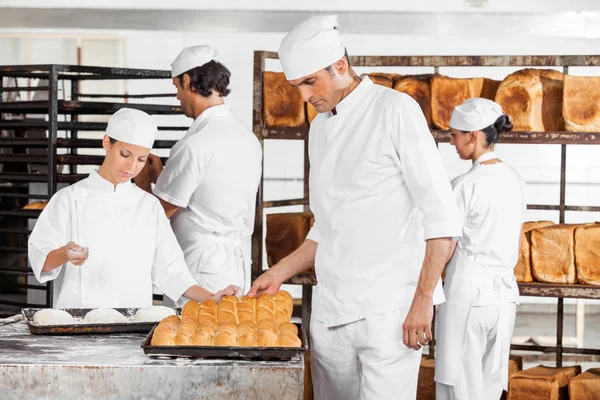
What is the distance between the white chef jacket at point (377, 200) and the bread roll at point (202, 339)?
373 mm

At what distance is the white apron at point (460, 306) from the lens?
354cm

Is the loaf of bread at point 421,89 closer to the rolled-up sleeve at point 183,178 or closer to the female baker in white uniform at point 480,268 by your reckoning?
the female baker in white uniform at point 480,268

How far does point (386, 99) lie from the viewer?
2080 mm

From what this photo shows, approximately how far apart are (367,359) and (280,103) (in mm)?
2220

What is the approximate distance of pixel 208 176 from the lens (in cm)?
333

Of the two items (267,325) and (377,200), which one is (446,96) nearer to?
(377,200)

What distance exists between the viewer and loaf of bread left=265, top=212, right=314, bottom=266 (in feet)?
13.9

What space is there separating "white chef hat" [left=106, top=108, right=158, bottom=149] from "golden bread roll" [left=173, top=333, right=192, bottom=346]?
1.02 metres

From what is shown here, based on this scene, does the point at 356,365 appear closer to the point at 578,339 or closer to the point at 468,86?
the point at 468,86

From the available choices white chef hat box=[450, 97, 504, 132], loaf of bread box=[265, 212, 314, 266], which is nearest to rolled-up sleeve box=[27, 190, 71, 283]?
loaf of bread box=[265, 212, 314, 266]

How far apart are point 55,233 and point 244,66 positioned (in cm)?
485

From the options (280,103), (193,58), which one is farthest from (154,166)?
(280,103)

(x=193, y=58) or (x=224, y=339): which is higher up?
(x=193, y=58)

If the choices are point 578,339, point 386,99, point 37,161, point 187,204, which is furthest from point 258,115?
point 578,339
